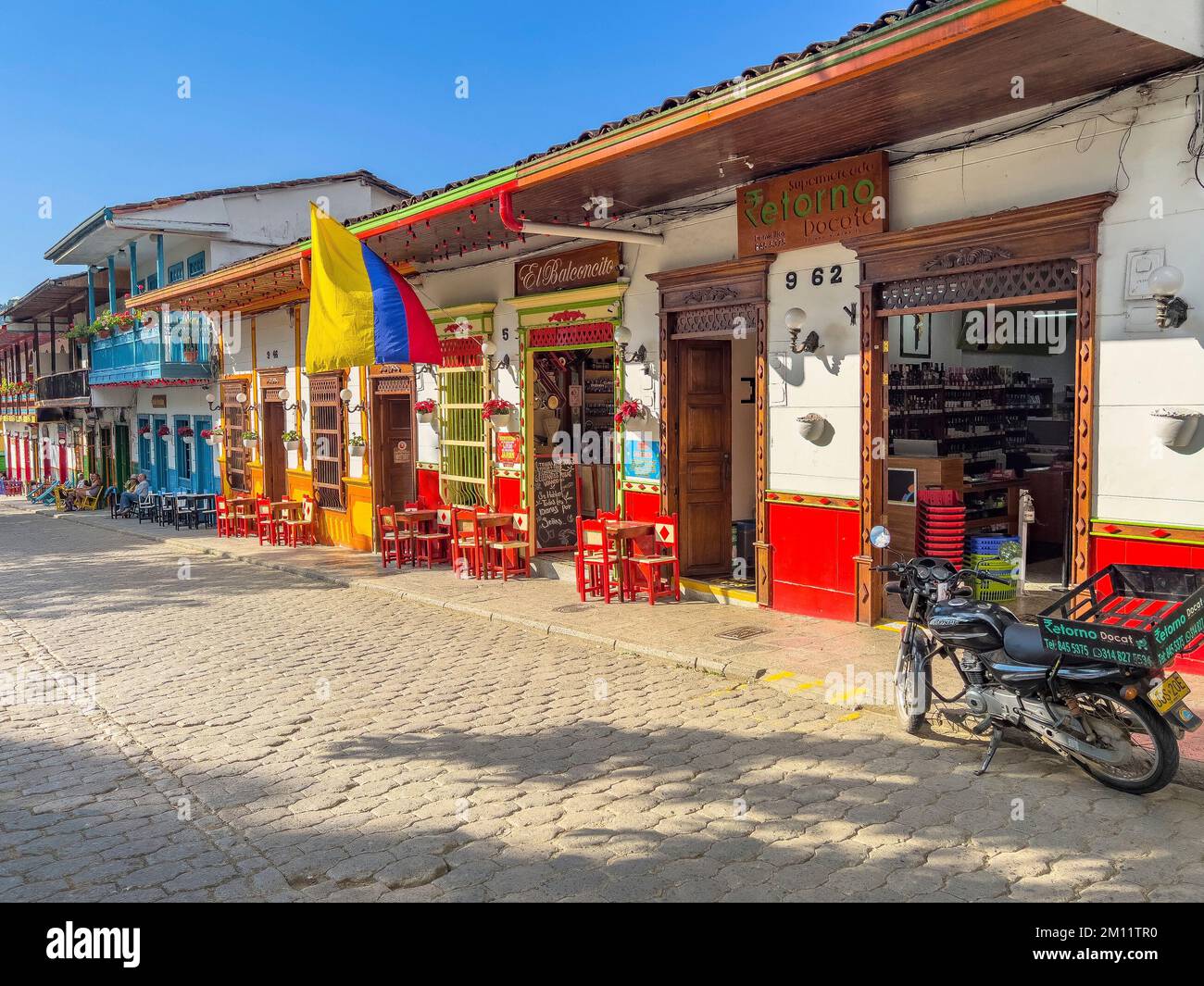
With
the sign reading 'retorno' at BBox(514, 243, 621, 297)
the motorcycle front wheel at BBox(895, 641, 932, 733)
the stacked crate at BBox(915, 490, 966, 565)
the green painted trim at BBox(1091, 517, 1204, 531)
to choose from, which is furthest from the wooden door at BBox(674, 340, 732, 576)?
the motorcycle front wheel at BBox(895, 641, 932, 733)

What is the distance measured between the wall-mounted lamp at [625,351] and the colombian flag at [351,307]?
2.41 m

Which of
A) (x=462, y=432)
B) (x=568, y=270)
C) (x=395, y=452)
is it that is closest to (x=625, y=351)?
(x=568, y=270)

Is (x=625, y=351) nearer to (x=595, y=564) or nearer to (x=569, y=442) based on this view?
(x=569, y=442)

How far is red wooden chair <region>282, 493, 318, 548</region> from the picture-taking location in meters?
17.5

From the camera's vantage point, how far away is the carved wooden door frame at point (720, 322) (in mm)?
9484

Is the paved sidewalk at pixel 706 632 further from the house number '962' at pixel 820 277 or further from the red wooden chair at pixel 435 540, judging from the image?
the house number '962' at pixel 820 277

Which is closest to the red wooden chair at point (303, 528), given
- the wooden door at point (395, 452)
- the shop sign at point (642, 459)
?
the wooden door at point (395, 452)

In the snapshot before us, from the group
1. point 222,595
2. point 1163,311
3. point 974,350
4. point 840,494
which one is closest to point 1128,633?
point 1163,311

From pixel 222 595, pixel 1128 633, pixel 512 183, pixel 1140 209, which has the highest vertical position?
pixel 512 183

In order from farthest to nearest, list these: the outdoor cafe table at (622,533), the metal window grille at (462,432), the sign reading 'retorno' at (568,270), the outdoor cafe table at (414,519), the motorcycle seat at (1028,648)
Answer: the outdoor cafe table at (414,519), the metal window grille at (462,432), the sign reading 'retorno' at (568,270), the outdoor cafe table at (622,533), the motorcycle seat at (1028,648)

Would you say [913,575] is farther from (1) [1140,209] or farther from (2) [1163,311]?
(1) [1140,209]

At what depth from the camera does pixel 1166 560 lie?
655 centimetres

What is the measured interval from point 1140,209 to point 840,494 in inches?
130

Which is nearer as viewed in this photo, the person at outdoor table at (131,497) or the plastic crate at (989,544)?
the plastic crate at (989,544)
